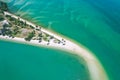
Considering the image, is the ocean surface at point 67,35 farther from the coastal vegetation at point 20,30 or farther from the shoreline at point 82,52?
the coastal vegetation at point 20,30

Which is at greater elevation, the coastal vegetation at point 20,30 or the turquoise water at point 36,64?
the coastal vegetation at point 20,30

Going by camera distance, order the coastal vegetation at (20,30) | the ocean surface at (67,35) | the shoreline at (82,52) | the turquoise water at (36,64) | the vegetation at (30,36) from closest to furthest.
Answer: the turquoise water at (36,64) → the ocean surface at (67,35) → the shoreline at (82,52) → the vegetation at (30,36) → the coastal vegetation at (20,30)

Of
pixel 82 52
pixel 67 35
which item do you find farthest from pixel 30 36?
pixel 82 52

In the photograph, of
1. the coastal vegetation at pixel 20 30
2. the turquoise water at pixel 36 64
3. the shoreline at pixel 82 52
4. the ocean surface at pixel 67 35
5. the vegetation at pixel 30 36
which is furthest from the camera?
the coastal vegetation at pixel 20 30

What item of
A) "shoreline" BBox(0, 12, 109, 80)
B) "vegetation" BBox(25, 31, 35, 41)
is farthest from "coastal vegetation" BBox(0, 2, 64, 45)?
"shoreline" BBox(0, 12, 109, 80)

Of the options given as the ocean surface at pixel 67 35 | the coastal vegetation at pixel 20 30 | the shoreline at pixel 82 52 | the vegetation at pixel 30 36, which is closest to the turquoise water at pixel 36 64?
the ocean surface at pixel 67 35

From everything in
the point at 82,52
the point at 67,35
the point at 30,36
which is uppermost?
the point at 67,35

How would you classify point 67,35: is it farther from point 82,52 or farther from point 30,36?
point 30,36

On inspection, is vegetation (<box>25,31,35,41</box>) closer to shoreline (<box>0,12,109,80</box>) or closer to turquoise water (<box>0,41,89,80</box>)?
shoreline (<box>0,12,109,80</box>)
